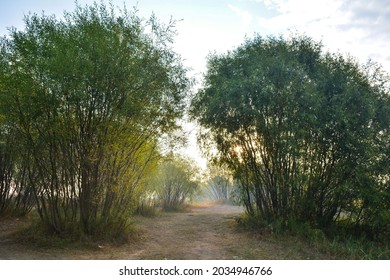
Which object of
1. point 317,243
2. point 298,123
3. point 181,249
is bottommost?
point 181,249

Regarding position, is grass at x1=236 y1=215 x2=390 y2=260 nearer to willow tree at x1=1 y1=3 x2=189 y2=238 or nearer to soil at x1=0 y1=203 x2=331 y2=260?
soil at x1=0 y1=203 x2=331 y2=260

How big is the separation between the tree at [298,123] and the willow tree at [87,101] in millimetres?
1827

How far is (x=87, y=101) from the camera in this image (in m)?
6.07

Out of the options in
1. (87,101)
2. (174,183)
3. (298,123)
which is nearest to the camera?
(87,101)

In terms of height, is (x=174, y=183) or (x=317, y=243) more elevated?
(x=174, y=183)

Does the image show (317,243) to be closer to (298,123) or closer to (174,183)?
(298,123)

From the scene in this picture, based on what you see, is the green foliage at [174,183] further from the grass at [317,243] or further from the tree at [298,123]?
the grass at [317,243]

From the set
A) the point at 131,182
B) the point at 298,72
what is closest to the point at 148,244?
the point at 131,182

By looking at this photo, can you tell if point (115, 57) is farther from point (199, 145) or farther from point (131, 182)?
point (199, 145)

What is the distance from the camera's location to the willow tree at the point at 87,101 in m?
5.84

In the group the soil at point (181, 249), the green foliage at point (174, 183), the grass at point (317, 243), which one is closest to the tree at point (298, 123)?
the grass at point (317, 243)

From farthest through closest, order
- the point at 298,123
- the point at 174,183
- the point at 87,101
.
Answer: the point at 174,183 < the point at 298,123 < the point at 87,101

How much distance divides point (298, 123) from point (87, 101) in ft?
15.6

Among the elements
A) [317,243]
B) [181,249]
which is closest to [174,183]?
[181,249]
